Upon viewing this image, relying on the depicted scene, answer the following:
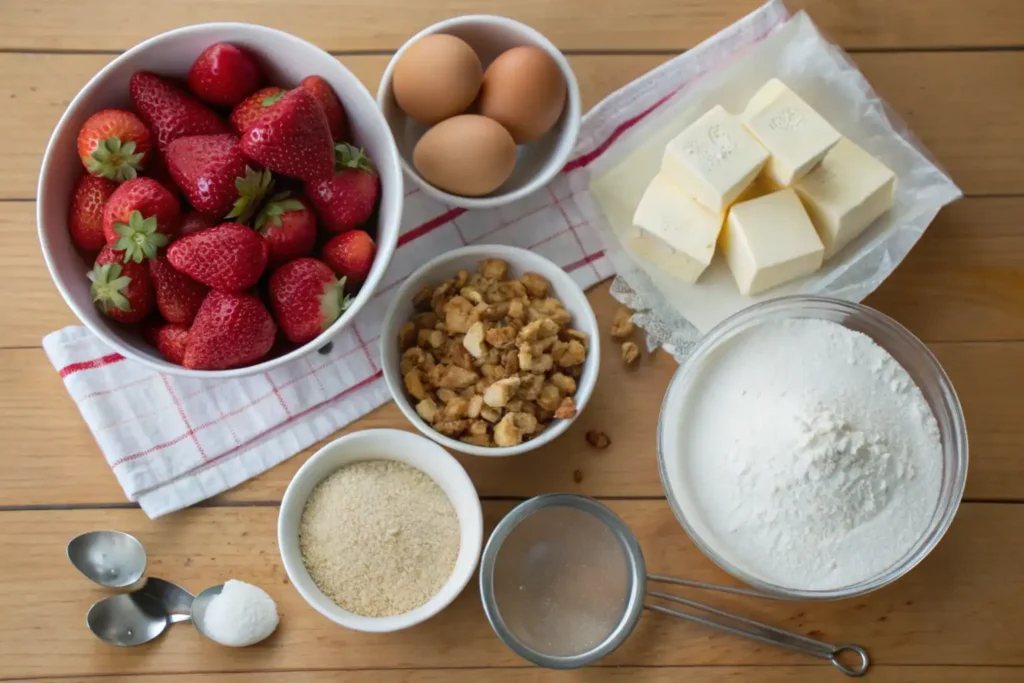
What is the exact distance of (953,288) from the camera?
103cm

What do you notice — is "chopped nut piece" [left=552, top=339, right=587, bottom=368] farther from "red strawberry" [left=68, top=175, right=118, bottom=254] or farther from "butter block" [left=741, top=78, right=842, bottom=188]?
"red strawberry" [left=68, top=175, right=118, bottom=254]

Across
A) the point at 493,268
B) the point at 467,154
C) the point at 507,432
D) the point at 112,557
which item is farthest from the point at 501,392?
the point at 112,557

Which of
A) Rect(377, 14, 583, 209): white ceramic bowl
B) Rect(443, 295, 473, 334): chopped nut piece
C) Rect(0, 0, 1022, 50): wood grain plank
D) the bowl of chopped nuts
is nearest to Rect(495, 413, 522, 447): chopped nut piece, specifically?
the bowl of chopped nuts

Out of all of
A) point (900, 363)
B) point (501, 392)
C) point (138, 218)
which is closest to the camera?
point (138, 218)

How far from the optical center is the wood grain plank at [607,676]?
0.94 meters

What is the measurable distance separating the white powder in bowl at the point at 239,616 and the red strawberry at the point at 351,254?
36cm

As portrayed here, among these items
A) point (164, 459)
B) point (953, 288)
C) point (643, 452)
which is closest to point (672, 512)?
point (643, 452)

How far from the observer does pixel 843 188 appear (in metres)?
0.97

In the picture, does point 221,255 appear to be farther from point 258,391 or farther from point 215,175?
point 258,391

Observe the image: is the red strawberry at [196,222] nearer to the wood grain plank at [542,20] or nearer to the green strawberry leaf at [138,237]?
the green strawberry leaf at [138,237]

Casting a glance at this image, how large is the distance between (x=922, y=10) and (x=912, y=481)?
58 cm

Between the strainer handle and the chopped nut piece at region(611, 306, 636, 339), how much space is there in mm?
292

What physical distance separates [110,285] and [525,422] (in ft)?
1.39

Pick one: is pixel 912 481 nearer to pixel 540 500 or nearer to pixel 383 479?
pixel 540 500
